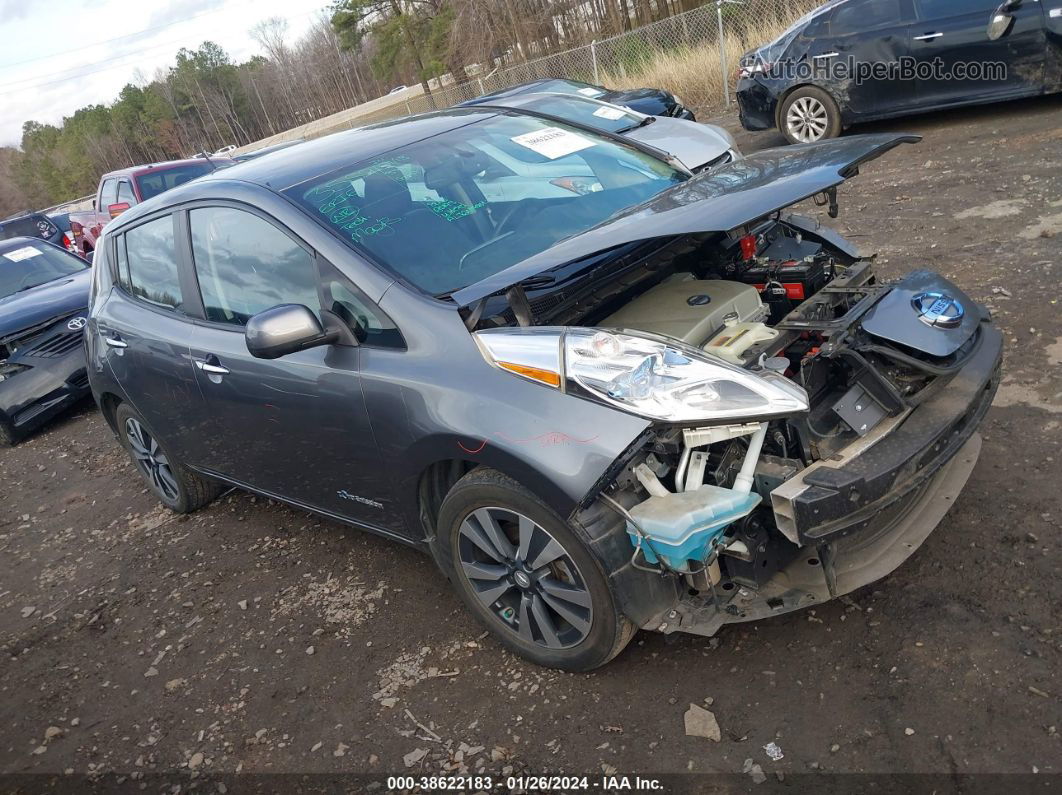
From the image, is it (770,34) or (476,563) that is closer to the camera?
(476,563)

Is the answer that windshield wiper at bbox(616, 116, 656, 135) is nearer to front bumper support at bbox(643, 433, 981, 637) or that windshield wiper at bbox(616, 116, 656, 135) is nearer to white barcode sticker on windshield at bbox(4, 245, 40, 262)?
front bumper support at bbox(643, 433, 981, 637)

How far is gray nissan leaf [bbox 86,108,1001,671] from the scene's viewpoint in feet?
7.80

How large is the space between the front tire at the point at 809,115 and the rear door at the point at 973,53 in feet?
2.98

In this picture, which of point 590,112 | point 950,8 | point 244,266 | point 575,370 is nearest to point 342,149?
point 244,266

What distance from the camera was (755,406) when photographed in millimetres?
2281

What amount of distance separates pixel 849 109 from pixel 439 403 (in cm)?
798

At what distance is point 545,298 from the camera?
117 inches

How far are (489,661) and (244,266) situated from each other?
6.26 feet

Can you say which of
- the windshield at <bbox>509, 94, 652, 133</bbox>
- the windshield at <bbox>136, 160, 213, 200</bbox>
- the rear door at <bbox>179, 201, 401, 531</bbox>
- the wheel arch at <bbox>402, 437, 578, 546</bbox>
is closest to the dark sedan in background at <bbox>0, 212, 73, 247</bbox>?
the windshield at <bbox>136, 160, 213, 200</bbox>

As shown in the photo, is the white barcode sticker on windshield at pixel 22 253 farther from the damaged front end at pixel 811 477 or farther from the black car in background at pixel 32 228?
the damaged front end at pixel 811 477

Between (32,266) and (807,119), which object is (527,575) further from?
(32,266)

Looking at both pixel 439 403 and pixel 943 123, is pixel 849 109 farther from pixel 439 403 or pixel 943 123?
pixel 439 403

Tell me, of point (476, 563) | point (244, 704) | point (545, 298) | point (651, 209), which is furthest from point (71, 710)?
point (651, 209)

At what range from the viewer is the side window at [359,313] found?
2881 millimetres
